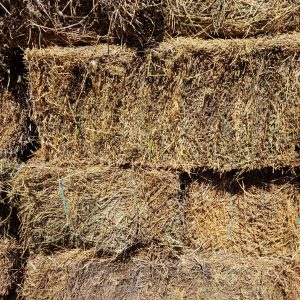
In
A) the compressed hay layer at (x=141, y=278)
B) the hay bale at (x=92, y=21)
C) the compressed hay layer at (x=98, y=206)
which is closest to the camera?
the hay bale at (x=92, y=21)

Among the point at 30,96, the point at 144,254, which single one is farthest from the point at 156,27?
the point at 144,254

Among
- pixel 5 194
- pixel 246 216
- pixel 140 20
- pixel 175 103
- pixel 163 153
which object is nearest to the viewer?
pixel 140 20

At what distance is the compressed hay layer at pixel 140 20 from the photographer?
2324 millimetres

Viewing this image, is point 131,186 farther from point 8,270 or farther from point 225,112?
point 8,270

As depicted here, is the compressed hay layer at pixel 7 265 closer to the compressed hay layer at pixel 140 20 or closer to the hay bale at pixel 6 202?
the hay bale at pixel 6 202

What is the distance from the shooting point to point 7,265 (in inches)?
108

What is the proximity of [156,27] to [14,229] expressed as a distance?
149 centimetres

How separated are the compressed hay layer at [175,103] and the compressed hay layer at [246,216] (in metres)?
0.23

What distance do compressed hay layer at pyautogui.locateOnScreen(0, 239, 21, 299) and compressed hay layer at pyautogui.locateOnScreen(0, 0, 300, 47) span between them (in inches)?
47.7

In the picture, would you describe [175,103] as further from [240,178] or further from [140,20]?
[240,178]

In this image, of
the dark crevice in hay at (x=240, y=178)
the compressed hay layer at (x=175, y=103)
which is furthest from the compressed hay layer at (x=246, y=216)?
the compressed hay layer at (x=175, y=103)

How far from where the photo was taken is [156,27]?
2.39m

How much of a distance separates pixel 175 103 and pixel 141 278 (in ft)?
3.55

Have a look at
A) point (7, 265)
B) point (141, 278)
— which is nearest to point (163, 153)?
point (141, 278)
